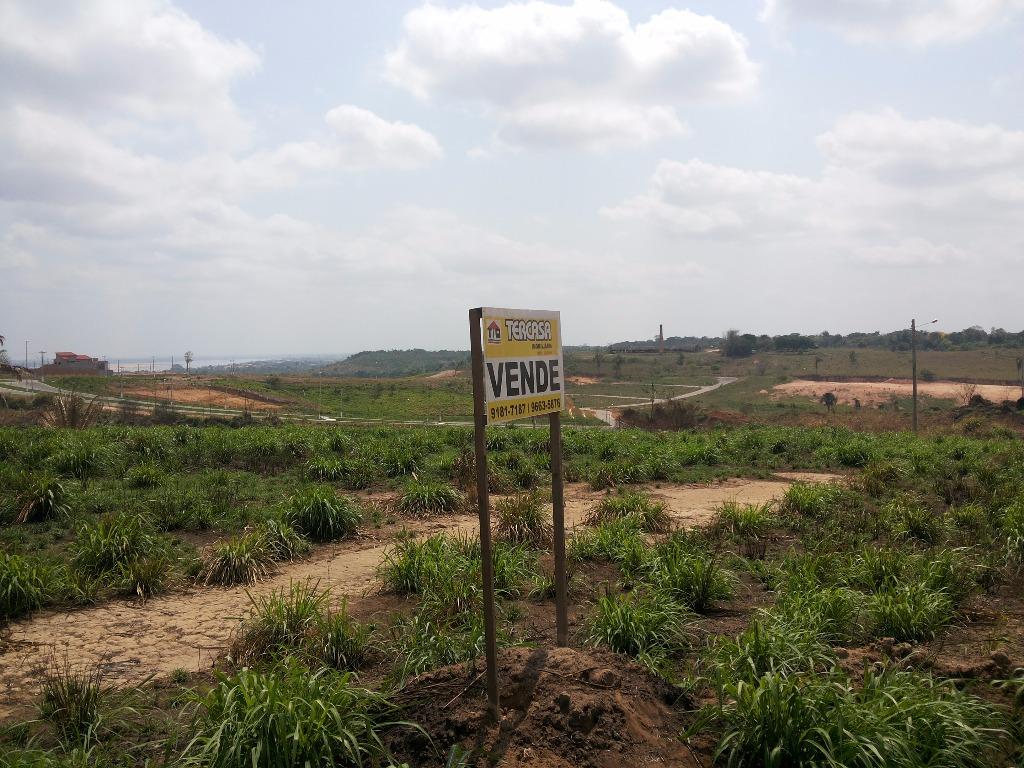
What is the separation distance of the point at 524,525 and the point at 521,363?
15.1 feet

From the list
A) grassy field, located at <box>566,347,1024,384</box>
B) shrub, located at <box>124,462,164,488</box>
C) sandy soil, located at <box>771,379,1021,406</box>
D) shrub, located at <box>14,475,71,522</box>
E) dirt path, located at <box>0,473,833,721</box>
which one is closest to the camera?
dirt path, located at <box>0,473,833,721</box>

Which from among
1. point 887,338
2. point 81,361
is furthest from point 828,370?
point 81,361

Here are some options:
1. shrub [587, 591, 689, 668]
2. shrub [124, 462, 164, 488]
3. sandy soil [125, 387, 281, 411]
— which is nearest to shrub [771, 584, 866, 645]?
shrub [587, 591, 689, 668]

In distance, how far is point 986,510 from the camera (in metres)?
8.78

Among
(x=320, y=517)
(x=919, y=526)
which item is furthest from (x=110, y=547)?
(x=919, y=526)

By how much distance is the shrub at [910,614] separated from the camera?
4.95 meters

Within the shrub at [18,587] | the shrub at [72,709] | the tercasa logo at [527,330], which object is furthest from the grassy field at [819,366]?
the shrub at [72,709]

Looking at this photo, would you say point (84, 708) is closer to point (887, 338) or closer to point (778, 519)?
point (778, 519)

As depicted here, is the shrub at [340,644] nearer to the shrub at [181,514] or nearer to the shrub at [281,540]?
the shrub at [281,540]

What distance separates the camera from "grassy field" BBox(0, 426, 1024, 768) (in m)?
3.32

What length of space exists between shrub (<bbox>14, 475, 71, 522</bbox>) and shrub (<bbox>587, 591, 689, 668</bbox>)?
7.57m

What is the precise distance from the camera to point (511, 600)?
6242 mm

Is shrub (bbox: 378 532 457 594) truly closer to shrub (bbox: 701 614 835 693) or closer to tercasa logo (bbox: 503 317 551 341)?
shrub (bbox: 701 614 835 693)

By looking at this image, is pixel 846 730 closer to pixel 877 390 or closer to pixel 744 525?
pixel 744 525
